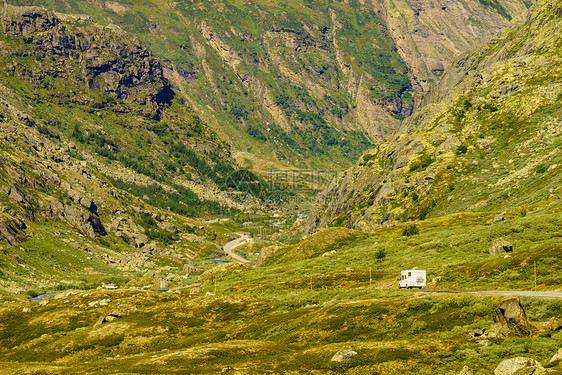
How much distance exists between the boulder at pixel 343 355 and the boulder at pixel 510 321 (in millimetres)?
13156

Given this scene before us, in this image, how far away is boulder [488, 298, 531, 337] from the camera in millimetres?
42781

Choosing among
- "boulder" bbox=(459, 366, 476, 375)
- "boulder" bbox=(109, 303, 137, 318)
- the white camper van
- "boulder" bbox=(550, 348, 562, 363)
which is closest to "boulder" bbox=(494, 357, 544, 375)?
"boulder" bbox=(459, 366, 476, 375)

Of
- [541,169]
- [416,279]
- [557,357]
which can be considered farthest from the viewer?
[541,169]

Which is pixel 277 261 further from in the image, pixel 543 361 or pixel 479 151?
pixel 543 361

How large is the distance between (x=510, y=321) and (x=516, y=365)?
9.05 metres

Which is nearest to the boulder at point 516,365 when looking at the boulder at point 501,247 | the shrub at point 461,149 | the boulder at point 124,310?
the boulder at point 501,247

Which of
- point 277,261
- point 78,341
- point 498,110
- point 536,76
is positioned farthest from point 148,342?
point 536,76

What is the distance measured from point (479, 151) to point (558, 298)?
148594 millimetres

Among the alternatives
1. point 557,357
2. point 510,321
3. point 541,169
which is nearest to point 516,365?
point 557,357

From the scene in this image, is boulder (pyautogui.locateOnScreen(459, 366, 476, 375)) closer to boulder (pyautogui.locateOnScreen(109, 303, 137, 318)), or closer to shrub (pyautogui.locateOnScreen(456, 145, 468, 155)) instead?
boulder (pyautogui.locateOnScreen(109, 303, 137, 318))

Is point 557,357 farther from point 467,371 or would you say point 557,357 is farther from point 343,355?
point 343,355

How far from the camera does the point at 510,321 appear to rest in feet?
143

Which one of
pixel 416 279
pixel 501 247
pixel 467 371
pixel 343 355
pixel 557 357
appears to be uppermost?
pixel 501 247

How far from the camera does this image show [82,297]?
125 metres
